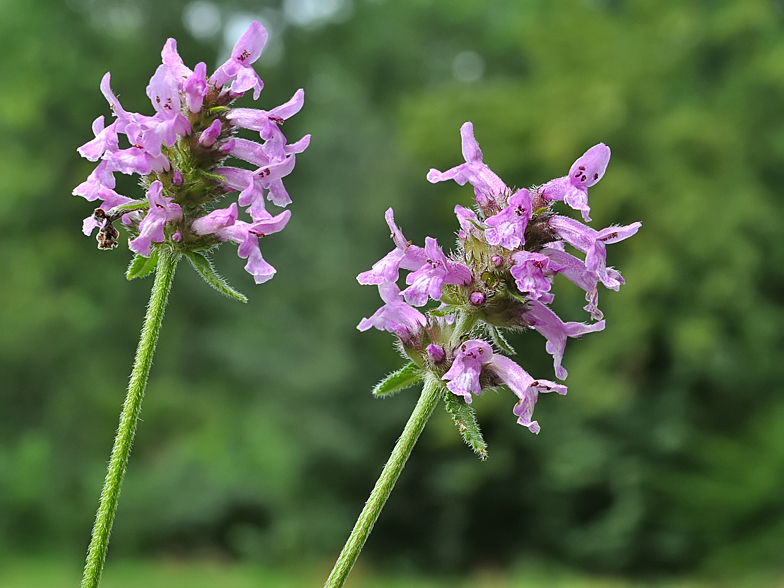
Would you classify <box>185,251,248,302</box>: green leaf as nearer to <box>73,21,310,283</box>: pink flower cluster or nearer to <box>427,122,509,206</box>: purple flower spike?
<box>73,21,310,283</box>: pink flower cluster

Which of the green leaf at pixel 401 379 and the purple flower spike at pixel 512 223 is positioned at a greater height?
the purple flower spike at pixel 512 223

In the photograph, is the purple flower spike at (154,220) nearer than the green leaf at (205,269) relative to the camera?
Yes

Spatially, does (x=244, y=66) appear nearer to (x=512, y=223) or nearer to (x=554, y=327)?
(x=512, y=223)

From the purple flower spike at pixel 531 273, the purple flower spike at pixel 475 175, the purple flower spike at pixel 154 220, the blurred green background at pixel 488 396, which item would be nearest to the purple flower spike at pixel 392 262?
the purple flower spike at pixel 475 175

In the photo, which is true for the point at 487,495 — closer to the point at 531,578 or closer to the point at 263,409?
the point at 531,578

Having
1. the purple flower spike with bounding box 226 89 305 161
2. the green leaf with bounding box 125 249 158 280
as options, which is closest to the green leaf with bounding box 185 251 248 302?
the green leaf with bounding box 125 249 158 280

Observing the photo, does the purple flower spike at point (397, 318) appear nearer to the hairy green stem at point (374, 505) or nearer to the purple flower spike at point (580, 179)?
the hairy green stem at point (374, 505)

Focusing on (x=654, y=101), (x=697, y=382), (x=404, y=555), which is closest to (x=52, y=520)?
(x=404, y=555)
